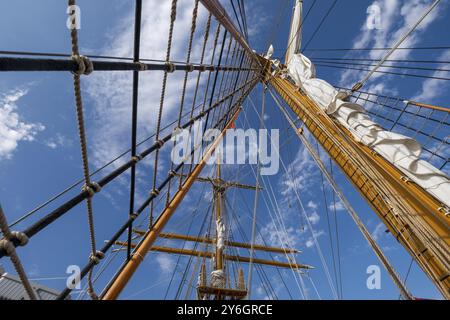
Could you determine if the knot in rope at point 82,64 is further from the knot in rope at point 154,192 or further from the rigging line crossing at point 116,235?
the knot in rope at point 154,192

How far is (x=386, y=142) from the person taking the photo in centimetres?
327

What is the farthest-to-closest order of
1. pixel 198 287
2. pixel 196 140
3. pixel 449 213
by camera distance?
pixel 198 287 → pixel 196 140 → pixel 449 213

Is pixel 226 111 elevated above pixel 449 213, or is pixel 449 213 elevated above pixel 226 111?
pixel 226 111

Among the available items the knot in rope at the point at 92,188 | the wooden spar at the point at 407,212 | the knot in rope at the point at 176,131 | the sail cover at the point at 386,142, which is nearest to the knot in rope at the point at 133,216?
the knot in rope at the point at 92,188

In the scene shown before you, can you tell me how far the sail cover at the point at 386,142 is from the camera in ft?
8.73

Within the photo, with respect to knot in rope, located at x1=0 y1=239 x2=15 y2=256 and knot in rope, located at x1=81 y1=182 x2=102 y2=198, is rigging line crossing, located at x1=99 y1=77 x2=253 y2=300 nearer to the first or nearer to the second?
knot in rope, located at x1=81 y1=182 x2=102 y2=198

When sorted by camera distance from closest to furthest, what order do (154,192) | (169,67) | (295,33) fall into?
(154,192), (169,67), (295,33)

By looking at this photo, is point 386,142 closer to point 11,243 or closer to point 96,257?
point 96,257

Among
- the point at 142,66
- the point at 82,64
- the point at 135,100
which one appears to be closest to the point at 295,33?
the point at 142,66

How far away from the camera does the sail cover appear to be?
8.73 feet
